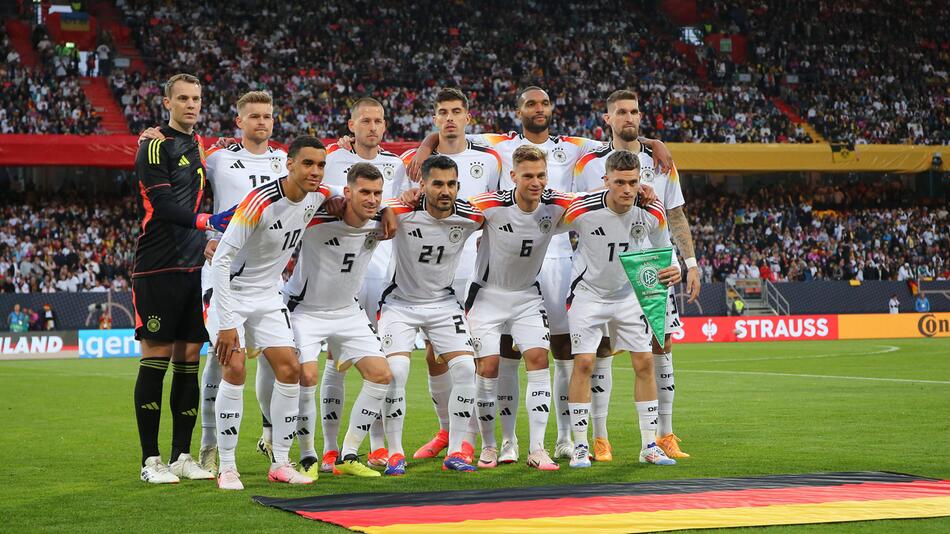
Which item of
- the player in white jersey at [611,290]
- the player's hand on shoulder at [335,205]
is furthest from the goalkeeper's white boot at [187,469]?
the player in white jersey at [611,290]

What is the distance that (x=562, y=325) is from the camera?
9.06 meters

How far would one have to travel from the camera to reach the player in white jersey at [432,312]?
8281 millimetres

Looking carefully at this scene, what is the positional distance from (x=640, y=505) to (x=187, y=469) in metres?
3.31

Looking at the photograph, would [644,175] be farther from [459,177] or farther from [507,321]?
[507,321]

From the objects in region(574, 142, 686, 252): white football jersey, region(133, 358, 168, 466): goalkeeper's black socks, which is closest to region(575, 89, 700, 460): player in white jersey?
region(574, 142, 686, 252): white football jersey

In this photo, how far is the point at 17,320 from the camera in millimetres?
27875

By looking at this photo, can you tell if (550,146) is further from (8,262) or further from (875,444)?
(8,262)

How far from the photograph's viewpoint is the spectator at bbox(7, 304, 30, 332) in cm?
2780

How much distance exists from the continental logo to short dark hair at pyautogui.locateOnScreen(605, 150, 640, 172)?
87.2 ft

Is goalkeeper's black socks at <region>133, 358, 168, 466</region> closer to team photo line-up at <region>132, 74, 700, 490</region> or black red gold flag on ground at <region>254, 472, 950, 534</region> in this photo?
team photo line-up at <region>132, 74, 700, 490</region>

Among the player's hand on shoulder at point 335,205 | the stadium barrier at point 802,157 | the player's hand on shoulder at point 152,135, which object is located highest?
the stadium barrier at point 802,157

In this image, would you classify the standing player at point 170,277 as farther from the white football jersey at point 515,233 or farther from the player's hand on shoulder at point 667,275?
the player's hand on shoulder at point 667,275

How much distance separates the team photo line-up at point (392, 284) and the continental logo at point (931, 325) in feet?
83.2

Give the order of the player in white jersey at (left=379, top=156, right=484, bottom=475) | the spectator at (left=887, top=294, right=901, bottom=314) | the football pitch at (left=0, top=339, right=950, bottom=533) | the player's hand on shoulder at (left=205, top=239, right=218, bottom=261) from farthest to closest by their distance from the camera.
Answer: the spectator at (left=887, top=294, right=901, bottom=314) → the player in white jersey at (left=379, top=156, right=484, bottom=475) → the player's hand on shoulder at (left=205, top=239, right=218, bottom=261) → the football pitch at (left=0, top=339, right=950, bottom=533)
